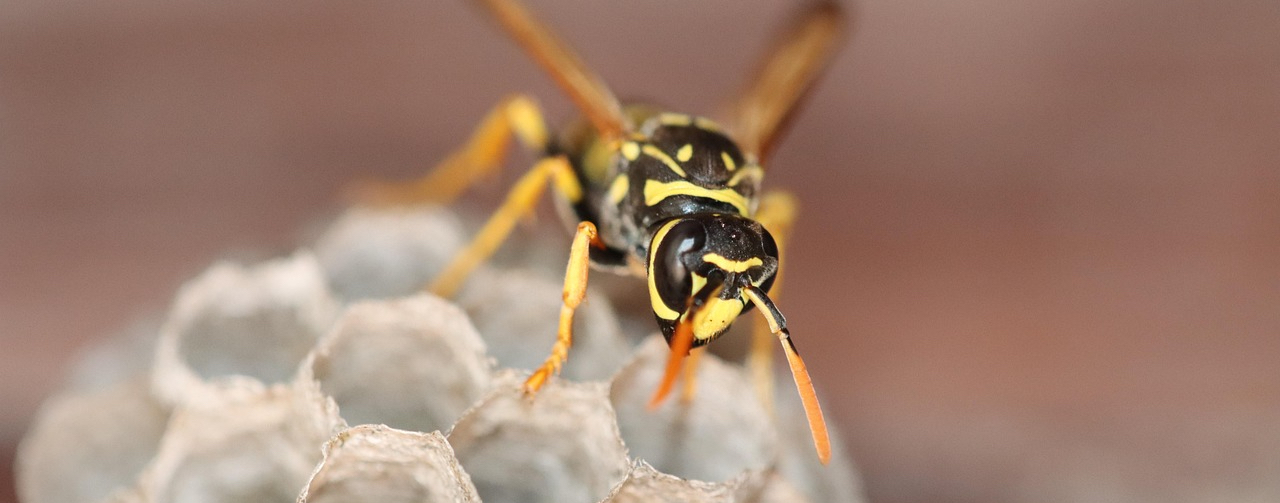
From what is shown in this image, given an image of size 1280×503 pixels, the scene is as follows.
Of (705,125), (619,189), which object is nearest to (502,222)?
(619,189)

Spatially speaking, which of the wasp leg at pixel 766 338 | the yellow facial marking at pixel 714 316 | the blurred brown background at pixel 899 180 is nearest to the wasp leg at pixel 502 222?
the wasp leg at pixel 766 338

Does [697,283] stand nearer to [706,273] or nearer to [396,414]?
[706,273]

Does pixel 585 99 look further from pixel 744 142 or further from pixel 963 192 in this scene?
pixel 963 192

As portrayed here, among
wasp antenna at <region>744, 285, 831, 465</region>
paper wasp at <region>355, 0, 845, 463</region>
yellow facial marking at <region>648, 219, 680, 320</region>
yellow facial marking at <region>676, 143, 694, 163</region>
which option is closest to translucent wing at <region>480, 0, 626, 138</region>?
paper wasp at <region>355, 0, 845, 463</region>

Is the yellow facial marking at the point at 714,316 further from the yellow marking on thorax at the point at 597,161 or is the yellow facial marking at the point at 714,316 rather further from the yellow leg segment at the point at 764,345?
the yellow marking on thorax at the point at 597,161

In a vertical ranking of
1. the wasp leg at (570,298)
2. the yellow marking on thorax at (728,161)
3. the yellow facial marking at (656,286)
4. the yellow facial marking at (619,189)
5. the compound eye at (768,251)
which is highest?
the yellow marking on thorax at (728,161)

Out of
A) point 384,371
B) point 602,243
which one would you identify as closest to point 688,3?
point 602,243
